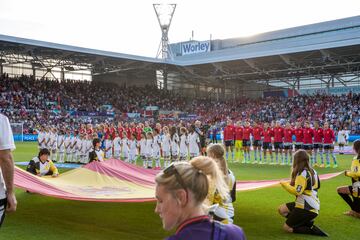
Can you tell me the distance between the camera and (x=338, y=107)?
3631cm

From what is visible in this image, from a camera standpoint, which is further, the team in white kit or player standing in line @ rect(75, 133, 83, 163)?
player standing in line @ rect(75, 133, 83, 163)

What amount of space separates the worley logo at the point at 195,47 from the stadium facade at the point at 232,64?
136 millimetres

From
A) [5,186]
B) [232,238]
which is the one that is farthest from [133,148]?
[232,238]

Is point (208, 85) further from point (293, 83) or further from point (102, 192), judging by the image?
point (102, 192)

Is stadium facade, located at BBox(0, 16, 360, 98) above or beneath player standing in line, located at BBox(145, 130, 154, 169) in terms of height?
above

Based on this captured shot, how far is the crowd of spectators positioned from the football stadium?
15cm

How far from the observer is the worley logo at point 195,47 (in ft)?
177

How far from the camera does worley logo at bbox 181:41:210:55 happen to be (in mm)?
54031

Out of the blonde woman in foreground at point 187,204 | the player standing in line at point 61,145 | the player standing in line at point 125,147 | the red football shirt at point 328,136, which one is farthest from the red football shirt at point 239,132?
the blonde woman in foreground at point 187,204

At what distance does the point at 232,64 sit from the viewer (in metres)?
39.8

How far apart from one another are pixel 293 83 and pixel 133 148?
30.7 metres

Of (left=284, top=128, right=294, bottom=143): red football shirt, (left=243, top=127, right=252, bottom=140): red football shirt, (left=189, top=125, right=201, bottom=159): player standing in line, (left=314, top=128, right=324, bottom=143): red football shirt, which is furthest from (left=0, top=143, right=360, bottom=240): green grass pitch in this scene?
(left=243, top=127, right=252, bottom=140): red football shirt

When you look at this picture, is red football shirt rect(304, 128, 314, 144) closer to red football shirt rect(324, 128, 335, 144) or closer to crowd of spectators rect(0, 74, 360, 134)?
red football shirt rect(324, 128, 335, 144)

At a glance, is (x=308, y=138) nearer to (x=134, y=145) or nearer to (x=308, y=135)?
(x=308, y=135)
